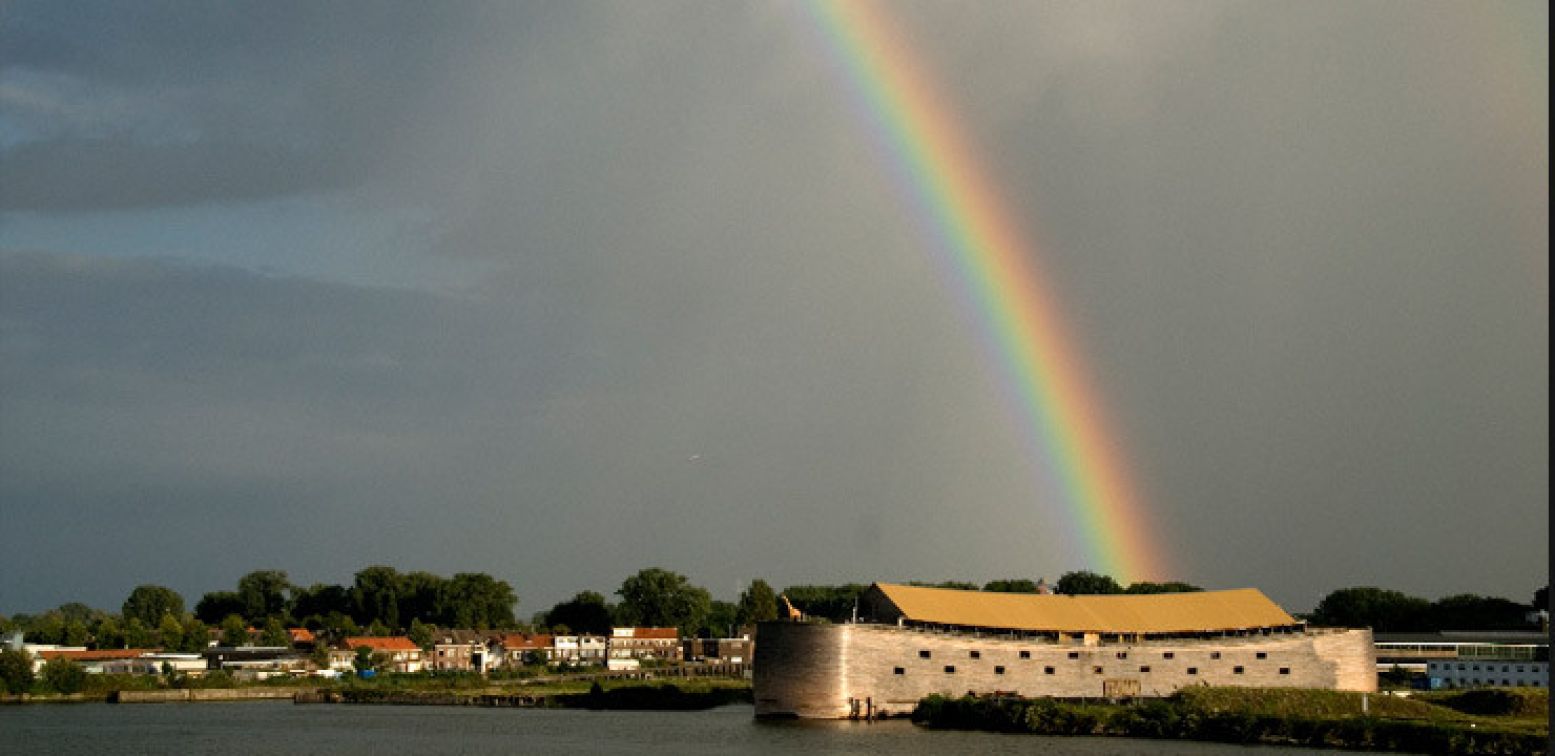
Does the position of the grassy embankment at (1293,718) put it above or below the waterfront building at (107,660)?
below

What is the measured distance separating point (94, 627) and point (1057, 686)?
93579 millimetres

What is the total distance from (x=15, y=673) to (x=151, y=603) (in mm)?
77686

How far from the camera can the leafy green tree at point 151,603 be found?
533 feet

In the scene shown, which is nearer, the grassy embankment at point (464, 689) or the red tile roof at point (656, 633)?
the grassy embankment at point (464, 689)

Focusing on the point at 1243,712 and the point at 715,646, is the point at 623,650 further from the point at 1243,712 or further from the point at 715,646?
the point at 1243,712

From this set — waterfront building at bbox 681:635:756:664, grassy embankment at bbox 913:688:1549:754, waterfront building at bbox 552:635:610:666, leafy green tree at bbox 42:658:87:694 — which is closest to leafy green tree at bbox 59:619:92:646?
leafy green tree at bbox 42:658:87:694

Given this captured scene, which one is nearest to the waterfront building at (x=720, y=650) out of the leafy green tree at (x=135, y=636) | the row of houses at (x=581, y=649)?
the row of houses at (x=581, y=649)

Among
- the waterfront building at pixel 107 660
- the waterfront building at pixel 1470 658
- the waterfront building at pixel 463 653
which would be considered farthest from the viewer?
the waterfront building at pixel 463 653

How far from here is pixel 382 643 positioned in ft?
414

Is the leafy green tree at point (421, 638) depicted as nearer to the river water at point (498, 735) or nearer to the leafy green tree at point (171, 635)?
the leafy green tree at point (171, 635)

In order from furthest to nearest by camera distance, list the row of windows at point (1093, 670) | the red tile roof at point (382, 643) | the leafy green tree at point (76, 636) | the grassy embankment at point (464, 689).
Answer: the leafy green tree at point (76, 636)
the red tile roof at point (382, 643)
the grassy embankment at point (464, 689)
the row of windows at point (1093, 670)

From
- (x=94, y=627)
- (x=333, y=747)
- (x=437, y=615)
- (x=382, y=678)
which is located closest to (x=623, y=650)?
(x=437, y=615)

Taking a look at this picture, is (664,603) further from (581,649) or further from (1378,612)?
(1378,612)

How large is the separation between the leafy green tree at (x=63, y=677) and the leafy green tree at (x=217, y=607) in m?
64.5
